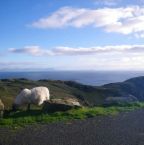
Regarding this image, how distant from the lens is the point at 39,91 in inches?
1499

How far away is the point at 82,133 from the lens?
826 inches

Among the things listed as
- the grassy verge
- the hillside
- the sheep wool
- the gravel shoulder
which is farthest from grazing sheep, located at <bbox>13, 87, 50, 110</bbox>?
the hillside

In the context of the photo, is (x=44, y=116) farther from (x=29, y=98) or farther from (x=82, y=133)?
(x=29, y=98)

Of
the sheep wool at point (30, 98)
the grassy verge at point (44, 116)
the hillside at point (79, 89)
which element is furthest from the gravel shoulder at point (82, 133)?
the hillside at point (79, 89)

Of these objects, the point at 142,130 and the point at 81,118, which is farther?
the point at 81,118

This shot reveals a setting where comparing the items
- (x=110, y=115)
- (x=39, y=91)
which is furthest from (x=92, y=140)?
(x=39, y=91)

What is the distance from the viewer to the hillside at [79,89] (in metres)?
75.0

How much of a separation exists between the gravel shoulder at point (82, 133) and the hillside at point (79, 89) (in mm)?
41621

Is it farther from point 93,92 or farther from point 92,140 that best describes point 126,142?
point 93,92

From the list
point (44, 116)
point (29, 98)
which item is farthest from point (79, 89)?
point (44, 116)

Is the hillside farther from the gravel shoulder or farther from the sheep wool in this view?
the gravel shoulder

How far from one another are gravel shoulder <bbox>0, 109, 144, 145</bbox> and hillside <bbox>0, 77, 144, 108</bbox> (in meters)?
41.6

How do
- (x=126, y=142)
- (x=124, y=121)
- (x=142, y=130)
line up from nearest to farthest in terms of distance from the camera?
(x=126, y=142), (x=142, y=130), (x=124, y=121)

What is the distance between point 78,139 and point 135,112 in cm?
1169
